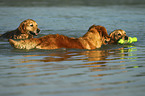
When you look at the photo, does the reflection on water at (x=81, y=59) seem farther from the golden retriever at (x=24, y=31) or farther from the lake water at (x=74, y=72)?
the golden retriever at (x=24, y=31)

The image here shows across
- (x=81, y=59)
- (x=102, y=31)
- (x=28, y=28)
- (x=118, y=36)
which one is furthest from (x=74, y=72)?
(x=28, y=28)

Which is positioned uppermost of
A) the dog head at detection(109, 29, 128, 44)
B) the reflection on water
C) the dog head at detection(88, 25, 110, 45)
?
the dog head at detection(88, 25, 110, 45)

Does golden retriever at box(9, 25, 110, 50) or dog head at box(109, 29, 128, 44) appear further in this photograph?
dog head at box(109, 29, 128, 44)

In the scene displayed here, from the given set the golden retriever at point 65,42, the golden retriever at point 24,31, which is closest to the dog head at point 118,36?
the golden retriever at point 65,42

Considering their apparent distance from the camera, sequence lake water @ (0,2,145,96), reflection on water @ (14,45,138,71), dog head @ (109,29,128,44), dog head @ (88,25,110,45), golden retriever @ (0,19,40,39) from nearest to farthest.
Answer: lake water @ (0,2,145,96) < reflection on water @ (14,45,138,71) < dog head @ (88,25,110,45) < dog head @ (109,29,128,44) < golden retriever @ (0,19,40,39)

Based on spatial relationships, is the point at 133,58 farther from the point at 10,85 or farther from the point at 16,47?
the point at 10,85

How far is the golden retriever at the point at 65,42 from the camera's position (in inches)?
435

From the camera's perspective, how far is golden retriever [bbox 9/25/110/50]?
1105cm

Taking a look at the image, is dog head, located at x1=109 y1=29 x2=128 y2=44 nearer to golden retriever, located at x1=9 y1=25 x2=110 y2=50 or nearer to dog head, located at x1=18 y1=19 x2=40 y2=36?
golden retriever, located at x1=9 y1=25 x2=110 y2=50

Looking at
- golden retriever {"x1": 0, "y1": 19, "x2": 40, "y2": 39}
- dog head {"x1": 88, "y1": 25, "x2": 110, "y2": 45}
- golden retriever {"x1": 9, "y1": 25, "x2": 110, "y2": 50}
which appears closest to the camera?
golden retriever {"x1": 9, "y1": 25, "x2": 110, "y2": 50}

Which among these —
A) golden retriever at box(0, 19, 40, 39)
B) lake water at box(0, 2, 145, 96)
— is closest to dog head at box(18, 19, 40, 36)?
golden retriever at box(0, 19, 40, 39)

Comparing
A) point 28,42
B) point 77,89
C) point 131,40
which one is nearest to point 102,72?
point 77,89

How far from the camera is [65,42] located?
1136 centimetres

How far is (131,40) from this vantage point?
47.5 feet
